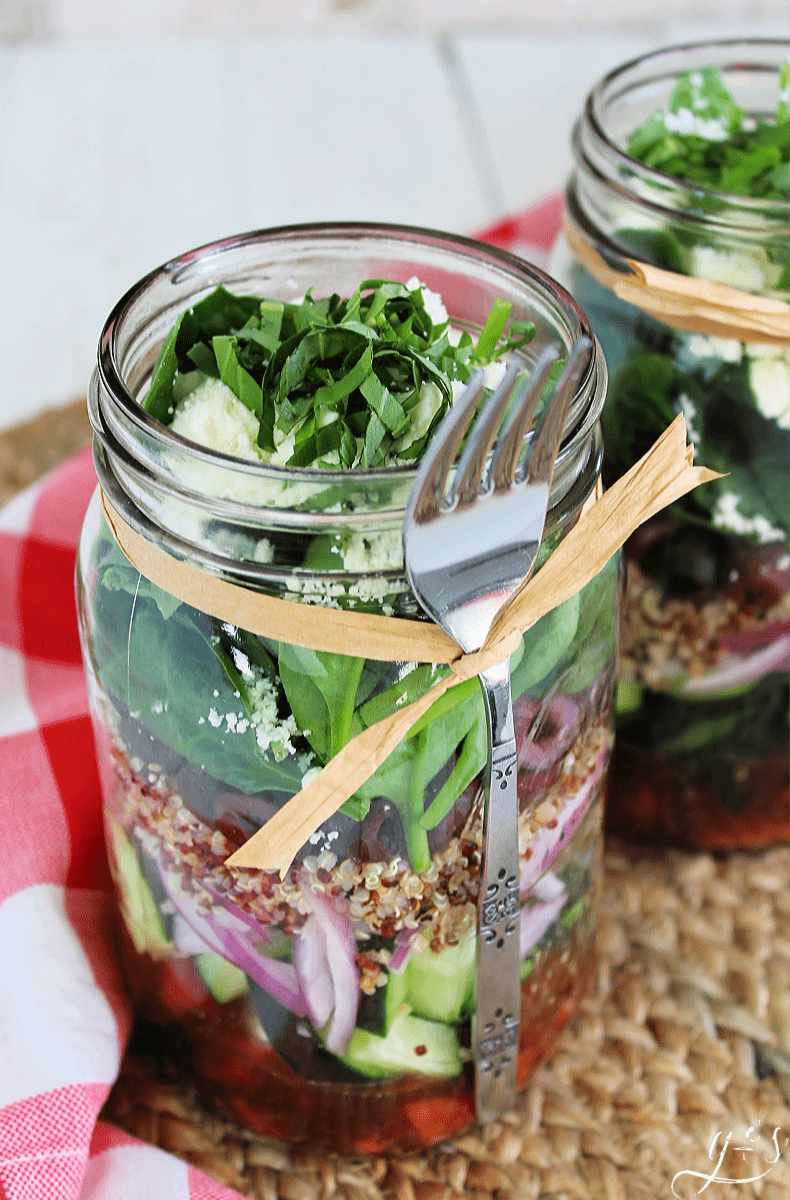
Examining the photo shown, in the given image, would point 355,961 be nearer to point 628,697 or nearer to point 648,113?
point 628,697

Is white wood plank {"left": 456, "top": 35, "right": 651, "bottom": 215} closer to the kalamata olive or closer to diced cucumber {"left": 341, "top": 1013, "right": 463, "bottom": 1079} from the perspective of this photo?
the kalamata olive

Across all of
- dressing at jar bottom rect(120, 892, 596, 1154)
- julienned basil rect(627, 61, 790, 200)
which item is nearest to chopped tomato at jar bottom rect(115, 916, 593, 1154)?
dressing at jar bottom rect(120, 892, 596, 1154)

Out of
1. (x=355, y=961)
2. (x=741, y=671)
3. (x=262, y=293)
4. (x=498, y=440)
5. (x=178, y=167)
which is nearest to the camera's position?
(x=498, y=440)

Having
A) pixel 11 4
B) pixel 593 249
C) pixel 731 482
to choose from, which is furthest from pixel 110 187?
pixel 731 482

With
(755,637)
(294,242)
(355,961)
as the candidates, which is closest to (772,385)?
(755,637)

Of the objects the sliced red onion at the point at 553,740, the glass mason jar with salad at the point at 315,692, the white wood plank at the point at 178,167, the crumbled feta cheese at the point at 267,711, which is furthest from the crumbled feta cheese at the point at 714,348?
the white wood plank at the point at 178,167
